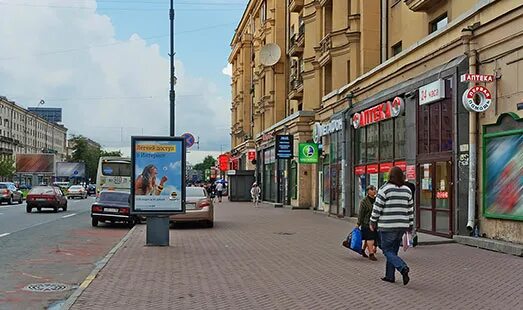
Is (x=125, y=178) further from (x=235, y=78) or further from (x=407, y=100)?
(x=235, y=78)

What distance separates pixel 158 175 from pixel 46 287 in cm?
594

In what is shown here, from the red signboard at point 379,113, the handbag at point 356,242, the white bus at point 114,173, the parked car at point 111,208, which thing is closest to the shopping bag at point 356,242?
the handbag at point 356,242

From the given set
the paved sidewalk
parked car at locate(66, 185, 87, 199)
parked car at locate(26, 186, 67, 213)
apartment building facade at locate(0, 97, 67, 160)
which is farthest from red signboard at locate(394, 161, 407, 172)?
apartment building facade at locate(0, 97, 67, 160)

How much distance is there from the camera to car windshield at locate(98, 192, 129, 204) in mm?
23766

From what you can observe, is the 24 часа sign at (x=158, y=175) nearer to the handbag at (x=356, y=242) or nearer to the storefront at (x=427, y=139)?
the handbag at (x=356, y=242)

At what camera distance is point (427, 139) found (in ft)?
57.4

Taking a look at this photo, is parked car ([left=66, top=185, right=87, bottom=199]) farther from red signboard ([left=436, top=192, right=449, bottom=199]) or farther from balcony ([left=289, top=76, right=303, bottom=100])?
red signboard ([left=436, top=192, right=449, bottom=199])

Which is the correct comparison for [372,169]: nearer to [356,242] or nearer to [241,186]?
[356,242]

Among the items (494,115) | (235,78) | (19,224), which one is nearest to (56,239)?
(19,224)

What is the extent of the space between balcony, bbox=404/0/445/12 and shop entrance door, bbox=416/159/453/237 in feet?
17.0

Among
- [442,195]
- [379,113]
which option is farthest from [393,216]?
[379,113]

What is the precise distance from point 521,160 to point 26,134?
13542cm

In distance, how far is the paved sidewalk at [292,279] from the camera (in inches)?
321

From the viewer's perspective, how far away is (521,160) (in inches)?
509
